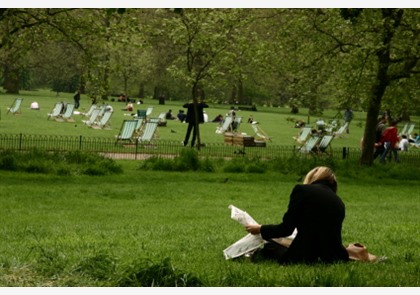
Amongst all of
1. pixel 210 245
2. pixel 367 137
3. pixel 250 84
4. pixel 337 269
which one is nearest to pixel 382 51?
pixel 367 137


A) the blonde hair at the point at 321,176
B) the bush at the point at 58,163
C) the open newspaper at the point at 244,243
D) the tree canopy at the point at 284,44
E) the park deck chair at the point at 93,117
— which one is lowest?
the bush at the point at 58,163

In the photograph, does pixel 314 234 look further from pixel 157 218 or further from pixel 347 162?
pixel 347 162

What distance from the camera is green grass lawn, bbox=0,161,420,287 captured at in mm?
6371

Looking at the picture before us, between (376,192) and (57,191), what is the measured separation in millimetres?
8148

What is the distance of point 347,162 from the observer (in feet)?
74.2

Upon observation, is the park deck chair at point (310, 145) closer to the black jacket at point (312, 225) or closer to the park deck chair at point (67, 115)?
the park deck chair at point (67, 115)

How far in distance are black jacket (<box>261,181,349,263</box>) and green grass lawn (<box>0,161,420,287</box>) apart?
0.32 meters

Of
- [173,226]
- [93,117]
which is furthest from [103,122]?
[173,226]

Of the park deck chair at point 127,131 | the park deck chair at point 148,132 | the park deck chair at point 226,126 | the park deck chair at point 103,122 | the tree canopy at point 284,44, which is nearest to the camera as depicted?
the tree canopy at point 284,44

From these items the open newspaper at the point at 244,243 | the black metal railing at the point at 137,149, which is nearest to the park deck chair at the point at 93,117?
the black metal railing at the point at 137,149

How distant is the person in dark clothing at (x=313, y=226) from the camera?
294 inches

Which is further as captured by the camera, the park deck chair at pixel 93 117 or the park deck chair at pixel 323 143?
the park deck chair at pixel 93 117

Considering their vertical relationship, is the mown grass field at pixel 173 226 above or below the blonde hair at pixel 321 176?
below

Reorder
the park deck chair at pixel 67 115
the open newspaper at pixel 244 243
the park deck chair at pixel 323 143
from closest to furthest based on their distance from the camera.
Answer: the open newspaper at pixel 244 243, the park deck chair at pixel 323 143, the park deck chair at pixel 67 115
